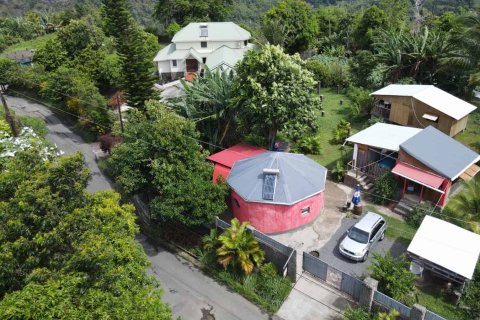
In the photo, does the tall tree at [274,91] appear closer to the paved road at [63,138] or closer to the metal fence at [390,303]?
the paved road at [63,138]

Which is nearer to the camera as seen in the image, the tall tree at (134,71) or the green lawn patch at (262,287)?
the green lawn patch at (262,287)

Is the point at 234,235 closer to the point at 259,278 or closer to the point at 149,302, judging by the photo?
the point at 259,278

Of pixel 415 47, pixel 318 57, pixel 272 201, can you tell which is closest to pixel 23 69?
pixel 318 57

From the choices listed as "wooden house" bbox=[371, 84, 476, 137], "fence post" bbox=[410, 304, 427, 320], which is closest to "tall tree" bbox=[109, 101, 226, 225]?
"fence post" bbox=[410, 304, 427, 320]

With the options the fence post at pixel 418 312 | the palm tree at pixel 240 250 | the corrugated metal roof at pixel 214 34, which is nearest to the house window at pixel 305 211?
the palm tree at pixel 240 250

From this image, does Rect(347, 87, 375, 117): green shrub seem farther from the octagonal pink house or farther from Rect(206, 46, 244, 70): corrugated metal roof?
the octagonal pink house

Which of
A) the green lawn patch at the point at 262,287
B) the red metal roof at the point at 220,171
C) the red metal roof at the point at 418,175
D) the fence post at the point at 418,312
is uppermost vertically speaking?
the red metal roof at the point at 418,175
